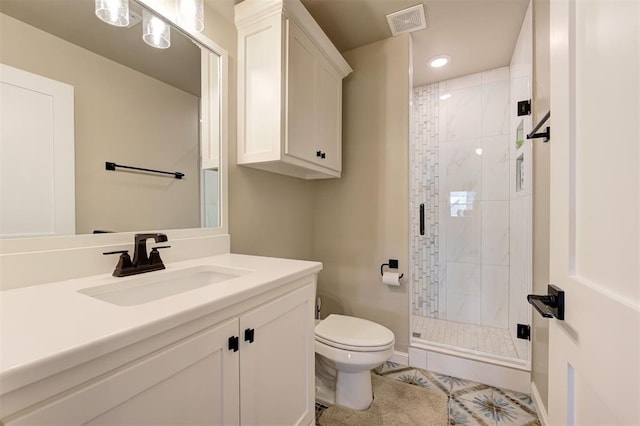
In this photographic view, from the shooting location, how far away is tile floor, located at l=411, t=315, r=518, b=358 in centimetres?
205

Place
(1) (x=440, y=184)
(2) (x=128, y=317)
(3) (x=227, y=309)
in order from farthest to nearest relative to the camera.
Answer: (1) (x=440, y=184) → (3) (x=227, y=309) → (2) (x=128, y=317)

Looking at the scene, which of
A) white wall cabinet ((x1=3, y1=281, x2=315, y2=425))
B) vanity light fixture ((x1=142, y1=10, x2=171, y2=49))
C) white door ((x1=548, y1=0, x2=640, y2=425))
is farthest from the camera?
vanity light fixture ((x1=142, y1=10, x2=171, y2=49))

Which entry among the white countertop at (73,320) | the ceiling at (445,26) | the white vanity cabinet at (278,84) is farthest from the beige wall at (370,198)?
the white countertop at (73,320)

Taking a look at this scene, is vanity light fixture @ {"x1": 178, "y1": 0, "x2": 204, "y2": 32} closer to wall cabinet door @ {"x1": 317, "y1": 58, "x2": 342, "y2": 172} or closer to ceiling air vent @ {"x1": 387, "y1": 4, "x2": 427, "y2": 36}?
wall cabinet door @ {"x1": 317, "y1": 58, "x2": 342, "y2": 172}

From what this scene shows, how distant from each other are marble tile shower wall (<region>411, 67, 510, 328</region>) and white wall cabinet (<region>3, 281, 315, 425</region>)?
1.97 m

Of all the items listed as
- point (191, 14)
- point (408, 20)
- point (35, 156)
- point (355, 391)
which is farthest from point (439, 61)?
point (35, 156)

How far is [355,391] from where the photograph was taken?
151 centimetres

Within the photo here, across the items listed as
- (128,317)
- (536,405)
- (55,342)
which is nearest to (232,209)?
(128,317)

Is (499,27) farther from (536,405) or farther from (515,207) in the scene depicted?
(536,405)

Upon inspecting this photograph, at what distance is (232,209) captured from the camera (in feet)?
5.12

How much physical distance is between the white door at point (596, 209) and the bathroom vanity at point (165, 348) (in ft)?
2.51

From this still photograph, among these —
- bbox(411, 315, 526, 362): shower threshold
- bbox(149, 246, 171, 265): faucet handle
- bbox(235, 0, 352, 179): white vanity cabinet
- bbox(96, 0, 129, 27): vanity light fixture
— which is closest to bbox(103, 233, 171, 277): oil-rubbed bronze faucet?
bbox(149, 246, 171, 265): faucet handle

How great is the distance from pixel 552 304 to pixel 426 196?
2257mm

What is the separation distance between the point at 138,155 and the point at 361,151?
151cm
